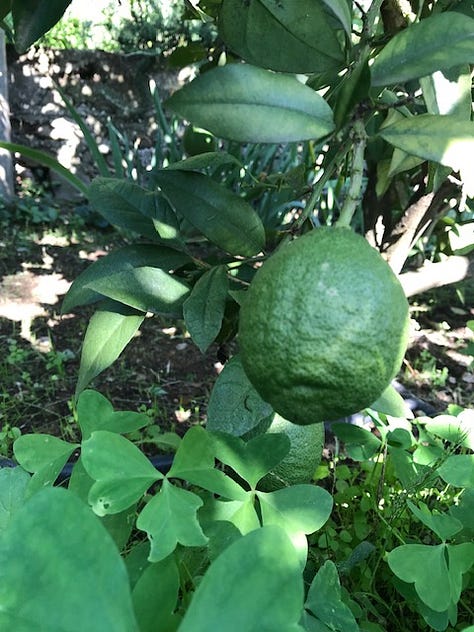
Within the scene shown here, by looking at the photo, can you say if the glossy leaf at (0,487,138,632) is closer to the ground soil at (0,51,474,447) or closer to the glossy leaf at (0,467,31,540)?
the glossy leaf at (0,467,31,540)

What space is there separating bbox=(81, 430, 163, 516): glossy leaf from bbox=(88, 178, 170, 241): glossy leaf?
0.30 metres

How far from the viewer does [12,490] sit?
0.59 metres

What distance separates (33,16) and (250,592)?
0.63m

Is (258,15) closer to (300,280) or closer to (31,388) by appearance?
(300,280)

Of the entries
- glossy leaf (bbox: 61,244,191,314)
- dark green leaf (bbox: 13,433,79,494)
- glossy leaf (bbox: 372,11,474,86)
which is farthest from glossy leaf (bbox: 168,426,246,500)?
glossy leaf (bbox: 372,11,474,86)

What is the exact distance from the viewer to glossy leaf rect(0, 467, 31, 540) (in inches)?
22.6

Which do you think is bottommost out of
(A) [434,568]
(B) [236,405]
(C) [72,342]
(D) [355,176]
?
(C) [72,342]

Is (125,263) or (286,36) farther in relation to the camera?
(125,263)

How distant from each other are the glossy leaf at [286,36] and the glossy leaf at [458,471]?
505 mm

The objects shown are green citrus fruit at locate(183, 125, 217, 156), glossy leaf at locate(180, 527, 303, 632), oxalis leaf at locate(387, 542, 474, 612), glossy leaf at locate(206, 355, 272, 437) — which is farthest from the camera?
green citrus fruit at locate(183, 125, 217, 156)

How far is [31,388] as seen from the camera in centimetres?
169

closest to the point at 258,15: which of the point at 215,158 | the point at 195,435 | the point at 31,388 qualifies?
the point at 215,158

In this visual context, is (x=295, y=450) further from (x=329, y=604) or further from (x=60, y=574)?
(x=60, y=574)

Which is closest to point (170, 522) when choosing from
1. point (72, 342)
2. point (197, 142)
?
point (197, 142)
